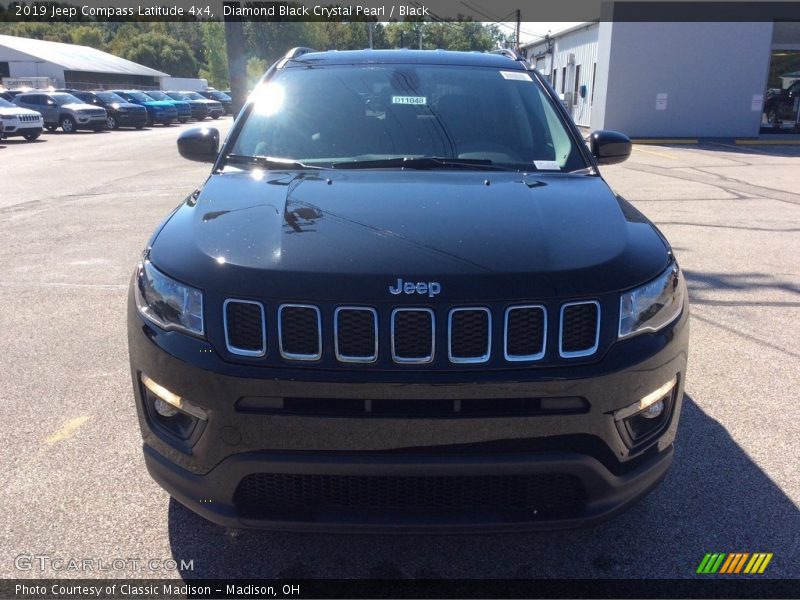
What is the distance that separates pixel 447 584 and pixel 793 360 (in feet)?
10.2

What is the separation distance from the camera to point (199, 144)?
4.08 m

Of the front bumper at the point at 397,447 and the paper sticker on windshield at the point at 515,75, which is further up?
the paper sticker on windshield at the point at 515,75

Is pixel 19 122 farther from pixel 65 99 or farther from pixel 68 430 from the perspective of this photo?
pixel 68 430

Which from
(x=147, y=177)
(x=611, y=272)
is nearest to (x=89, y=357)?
(x=611, y=272)

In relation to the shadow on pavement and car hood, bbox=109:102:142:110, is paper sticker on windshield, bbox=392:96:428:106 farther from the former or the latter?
car hood, bbox=109:102:142:110

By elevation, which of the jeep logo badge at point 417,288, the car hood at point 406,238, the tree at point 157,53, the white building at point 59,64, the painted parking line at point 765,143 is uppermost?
the tree at point 157,53

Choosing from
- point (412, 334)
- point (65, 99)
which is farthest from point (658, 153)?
point (65, 99)

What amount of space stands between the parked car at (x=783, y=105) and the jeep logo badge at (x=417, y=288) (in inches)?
1139

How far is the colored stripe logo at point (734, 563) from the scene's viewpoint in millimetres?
2650

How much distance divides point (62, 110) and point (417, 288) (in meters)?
31.1

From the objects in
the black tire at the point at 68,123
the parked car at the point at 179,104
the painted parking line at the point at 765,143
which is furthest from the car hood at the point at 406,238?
the parked car at the point at 179,104

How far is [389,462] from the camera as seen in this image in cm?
220

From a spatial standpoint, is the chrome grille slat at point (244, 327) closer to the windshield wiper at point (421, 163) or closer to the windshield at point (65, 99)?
the windshield wiper at point (421, 163)

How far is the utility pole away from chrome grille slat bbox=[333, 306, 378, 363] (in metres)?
10.2
